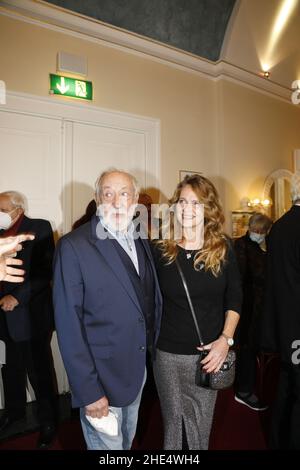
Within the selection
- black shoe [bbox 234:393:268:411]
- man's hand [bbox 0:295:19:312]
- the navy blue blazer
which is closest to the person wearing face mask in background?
black shoe [bbox 234:393:268:411]

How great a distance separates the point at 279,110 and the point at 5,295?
509 centimetres

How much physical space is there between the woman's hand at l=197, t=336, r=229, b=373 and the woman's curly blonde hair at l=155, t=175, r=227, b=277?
34 centimetres

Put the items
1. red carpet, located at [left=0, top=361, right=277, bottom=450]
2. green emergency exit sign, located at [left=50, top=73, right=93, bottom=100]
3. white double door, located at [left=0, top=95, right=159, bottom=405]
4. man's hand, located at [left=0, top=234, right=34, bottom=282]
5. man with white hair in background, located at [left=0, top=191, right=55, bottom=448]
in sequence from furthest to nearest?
green emergency exit sign, located at [left=50, top=73, right=93, bottom=100]
white double door, located at [left=0, top=95, right=159, bottom=405]
man with white hair in background, located at [left=0, top=191, right=55, bottom=448]
red carpet, located at [left=0, top=361, right=277, bottom=450]
man's hand, located at [left=0, top=234, right=34, bottom=282]

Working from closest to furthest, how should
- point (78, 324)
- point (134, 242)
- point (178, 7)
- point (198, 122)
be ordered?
point (78, 324)
point (134, 242)
point (178, 7)
point (198, 122)

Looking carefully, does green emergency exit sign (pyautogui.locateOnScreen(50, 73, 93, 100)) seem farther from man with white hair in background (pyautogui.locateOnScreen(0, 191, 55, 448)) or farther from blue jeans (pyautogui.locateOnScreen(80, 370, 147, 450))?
blue jeans (pyautogui.locateOnScreen(80, 370, 147, 450))

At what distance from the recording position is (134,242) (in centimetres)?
155

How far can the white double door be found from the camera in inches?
116

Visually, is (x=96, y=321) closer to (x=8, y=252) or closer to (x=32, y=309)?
(x=8, y=252)

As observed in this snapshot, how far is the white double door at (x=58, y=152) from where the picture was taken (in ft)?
9.68

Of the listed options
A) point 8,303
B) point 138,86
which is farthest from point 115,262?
point 138,86

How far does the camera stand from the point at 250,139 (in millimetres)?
4703

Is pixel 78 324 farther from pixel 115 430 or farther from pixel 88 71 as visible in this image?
pixel 88 71

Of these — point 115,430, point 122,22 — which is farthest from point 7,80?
point 115,430

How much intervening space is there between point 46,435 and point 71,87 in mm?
3220
